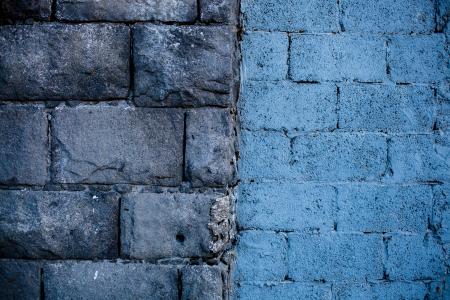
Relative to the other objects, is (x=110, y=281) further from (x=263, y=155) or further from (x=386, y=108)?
(x=386, y=108)

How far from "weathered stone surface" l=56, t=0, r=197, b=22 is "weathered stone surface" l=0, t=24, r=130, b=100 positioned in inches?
1.6

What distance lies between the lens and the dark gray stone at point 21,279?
151cm

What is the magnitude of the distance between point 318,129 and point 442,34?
0.77 m

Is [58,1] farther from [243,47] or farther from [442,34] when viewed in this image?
[442,34]

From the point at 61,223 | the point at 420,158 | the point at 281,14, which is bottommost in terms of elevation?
the point at 61,223

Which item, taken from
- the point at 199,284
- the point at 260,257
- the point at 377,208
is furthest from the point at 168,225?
the point at 377,208

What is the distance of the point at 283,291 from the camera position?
6.08 ft

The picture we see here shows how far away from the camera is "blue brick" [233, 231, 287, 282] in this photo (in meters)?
1.85

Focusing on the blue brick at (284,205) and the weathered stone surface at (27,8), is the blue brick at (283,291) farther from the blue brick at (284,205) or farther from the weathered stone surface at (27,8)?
the weathered stone surface at (27,8)

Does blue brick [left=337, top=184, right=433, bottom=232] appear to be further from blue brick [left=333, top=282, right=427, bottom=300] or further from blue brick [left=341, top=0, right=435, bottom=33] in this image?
blue brick [left=341, top=0, right=435, bottom=33]

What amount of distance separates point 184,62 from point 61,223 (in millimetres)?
805

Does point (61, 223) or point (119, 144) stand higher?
point (119, 144)

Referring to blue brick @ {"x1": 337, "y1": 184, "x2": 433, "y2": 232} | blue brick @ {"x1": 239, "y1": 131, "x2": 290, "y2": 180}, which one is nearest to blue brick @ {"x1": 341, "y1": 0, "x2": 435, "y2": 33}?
blue brick @ {"x1": 239, "y1": 131, "x2": 290, "y2": 180}


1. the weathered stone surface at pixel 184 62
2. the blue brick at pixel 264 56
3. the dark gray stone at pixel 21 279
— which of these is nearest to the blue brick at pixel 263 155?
the blue brick at pixel 264 56
